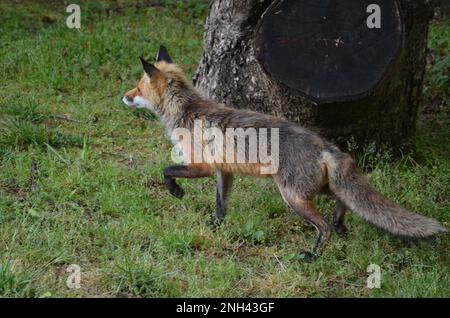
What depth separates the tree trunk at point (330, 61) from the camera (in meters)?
7.04

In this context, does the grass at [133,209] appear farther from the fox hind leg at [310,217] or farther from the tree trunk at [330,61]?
Answer: the tree trunk at [330,61]

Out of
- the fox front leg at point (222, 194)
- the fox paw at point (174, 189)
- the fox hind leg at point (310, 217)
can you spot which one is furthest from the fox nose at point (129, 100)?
the fox hind leg at point (310, 217)

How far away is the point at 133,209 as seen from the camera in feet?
21.8

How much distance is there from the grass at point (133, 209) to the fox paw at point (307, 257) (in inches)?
2.4

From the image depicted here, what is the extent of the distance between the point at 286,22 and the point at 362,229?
2.22m

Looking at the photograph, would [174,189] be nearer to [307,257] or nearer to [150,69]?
[150,69]

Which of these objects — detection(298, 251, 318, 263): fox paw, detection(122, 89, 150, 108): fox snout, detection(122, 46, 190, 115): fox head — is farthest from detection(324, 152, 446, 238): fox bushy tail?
detection(122, 89, 150, 108): fox snout

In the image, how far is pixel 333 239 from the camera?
646 cm

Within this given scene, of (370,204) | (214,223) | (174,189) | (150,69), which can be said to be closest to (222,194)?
(214,223)

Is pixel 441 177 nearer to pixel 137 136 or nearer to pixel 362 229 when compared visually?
pixel 362 229

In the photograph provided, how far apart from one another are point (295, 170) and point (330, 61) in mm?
1554

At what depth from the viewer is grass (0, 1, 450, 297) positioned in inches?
217
